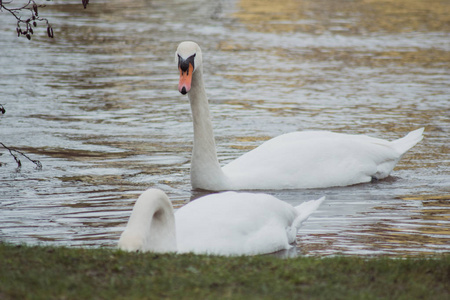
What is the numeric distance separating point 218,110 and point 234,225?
27.8ft

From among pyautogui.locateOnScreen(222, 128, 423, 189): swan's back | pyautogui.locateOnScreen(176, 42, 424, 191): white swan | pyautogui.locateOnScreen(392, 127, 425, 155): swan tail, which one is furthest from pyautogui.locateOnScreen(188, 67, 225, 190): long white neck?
pyautogui.locateOnScreen(392, 127, 425, 155): swan tail

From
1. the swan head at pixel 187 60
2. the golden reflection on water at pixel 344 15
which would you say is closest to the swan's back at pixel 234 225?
the swan head at pixel 187 60

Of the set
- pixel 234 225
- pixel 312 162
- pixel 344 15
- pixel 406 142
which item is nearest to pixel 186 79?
pixel 312 162

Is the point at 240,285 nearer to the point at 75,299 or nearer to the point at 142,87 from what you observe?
the point at 75,299

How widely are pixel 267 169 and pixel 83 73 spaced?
1006 centimetres

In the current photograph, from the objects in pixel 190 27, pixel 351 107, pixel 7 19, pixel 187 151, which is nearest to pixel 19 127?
pixel 187 151

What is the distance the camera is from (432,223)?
9086 mm

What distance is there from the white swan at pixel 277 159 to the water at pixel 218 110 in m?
0.20

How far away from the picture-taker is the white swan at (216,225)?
663 centimetres

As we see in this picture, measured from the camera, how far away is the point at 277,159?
10.7m

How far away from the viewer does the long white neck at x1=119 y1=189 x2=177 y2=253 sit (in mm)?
6395

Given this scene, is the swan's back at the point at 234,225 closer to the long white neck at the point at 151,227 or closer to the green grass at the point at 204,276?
the long white neck at the point at 151,227

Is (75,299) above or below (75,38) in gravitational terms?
above

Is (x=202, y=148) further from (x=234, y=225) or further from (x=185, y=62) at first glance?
(x=234, y=225)
